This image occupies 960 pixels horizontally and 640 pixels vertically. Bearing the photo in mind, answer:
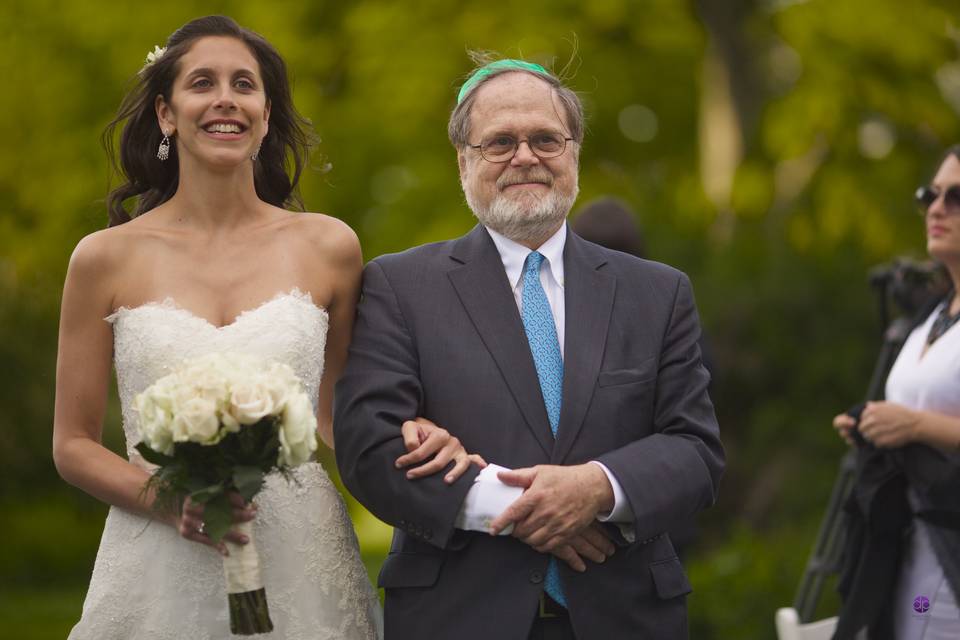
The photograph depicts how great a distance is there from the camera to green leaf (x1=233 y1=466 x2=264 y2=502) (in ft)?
12.4

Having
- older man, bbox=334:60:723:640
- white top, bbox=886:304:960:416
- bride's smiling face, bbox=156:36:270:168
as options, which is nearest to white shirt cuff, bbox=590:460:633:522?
older man, bbox=334:60:723:640

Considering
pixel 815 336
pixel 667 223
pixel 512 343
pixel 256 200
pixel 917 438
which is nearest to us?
pixel 512 343

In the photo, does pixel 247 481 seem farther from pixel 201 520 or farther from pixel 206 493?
pixel 201 520

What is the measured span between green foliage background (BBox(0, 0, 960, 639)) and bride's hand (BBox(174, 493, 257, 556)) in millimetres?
5219

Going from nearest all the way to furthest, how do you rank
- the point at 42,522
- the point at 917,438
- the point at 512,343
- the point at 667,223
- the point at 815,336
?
the point at 512,343 < the point at 917,438 < the point at 815,336 < the point at 667,223 < the point at 42,522

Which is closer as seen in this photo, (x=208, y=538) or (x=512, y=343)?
(x=208, y=538)

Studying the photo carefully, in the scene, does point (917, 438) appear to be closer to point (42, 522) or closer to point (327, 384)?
point (327, 384)

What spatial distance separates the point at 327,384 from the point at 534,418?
39.7 inches

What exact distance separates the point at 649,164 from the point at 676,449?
12.0m

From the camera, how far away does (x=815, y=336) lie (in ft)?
37.5

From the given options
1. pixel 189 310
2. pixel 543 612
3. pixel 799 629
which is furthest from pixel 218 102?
pixel 799 629

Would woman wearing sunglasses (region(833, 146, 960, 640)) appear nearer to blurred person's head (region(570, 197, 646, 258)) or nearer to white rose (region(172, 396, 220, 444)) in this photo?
blurred person's head (region(570, 197, 646, 258))

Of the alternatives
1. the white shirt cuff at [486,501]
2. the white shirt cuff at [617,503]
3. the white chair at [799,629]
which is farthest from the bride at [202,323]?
the white chair at [799,629]

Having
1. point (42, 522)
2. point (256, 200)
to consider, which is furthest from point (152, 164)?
point (42, 522)
